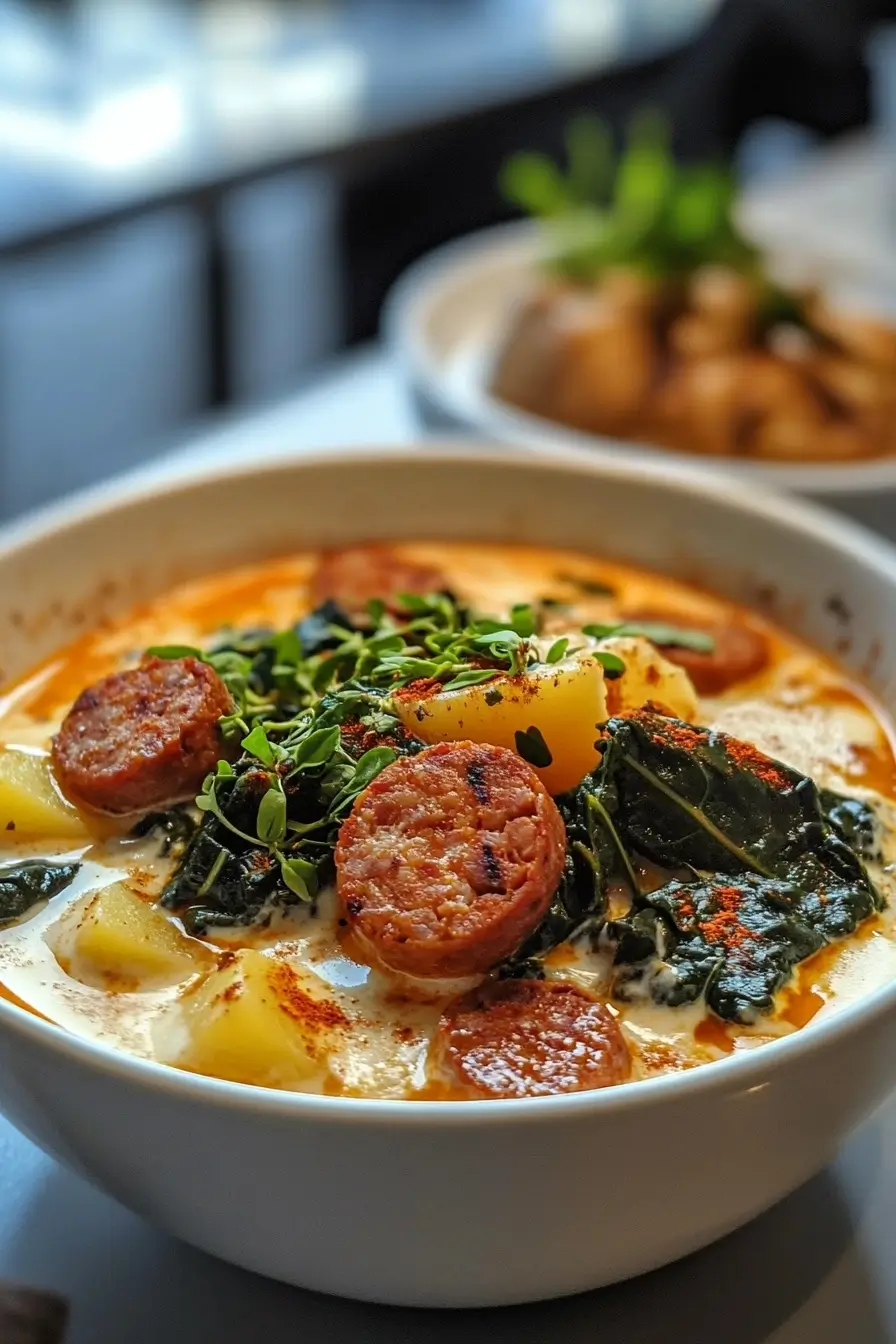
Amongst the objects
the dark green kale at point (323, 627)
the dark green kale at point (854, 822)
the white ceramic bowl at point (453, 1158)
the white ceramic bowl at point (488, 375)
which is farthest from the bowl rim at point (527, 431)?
the white ceramic bowl at point (453, 1158)

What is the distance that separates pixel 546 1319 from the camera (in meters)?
1.43

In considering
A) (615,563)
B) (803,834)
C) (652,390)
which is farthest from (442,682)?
(652,390)

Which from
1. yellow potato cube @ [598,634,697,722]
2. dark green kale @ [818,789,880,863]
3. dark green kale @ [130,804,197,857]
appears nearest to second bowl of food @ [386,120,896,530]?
yellow potato cube @ [598,634,697,722]

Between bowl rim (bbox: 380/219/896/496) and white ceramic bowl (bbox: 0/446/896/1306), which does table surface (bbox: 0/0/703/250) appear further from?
white ceramic bowl (bbox: 0/446/896/1306)

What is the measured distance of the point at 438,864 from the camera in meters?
1.49

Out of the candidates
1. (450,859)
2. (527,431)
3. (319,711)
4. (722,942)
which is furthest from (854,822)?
(527,431)

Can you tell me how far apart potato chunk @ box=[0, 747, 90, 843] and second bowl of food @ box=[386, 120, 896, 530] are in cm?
149

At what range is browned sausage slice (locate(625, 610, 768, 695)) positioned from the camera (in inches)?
82.8

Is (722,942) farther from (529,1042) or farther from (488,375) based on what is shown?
(488,375)

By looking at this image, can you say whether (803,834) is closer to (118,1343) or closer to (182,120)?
→ (118,1343)

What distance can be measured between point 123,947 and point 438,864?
358mm

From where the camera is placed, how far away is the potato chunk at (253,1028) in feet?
4.58

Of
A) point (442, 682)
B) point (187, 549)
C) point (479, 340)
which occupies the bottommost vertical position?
point (479, 340)

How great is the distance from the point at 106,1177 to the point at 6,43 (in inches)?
230
